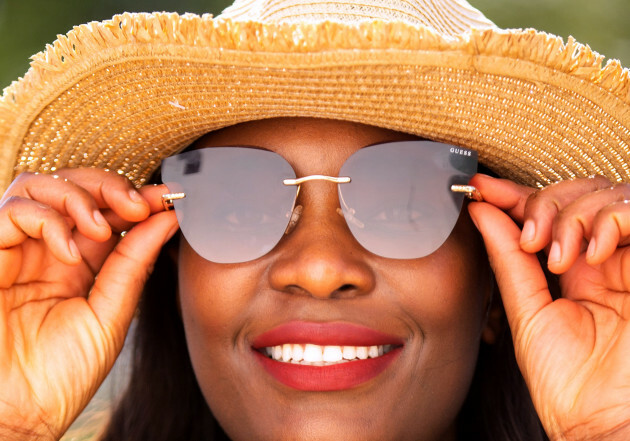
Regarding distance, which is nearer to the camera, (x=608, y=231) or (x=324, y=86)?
(x=608, y=231)

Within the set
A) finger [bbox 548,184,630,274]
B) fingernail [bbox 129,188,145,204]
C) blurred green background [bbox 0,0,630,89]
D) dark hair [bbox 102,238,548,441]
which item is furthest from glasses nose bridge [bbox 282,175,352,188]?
blurred green background [bbox 0,0,630,89]

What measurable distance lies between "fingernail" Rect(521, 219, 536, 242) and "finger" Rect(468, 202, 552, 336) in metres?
0.08

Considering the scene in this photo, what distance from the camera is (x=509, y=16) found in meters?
5.47

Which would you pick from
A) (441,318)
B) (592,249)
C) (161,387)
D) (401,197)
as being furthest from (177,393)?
(592,249)

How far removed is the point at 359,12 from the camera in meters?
1.93

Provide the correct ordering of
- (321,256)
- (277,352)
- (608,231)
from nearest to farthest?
(608,231), (321,256), (277,352)

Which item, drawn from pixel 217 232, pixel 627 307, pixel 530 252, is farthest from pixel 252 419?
pixel 627 307

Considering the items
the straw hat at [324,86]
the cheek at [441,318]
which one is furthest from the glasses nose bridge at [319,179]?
the cheek at [441,318]

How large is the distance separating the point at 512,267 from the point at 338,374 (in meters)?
0.50

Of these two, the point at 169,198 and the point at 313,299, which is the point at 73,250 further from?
the point at 313,299

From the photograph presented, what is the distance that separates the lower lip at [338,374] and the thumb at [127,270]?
0.45m

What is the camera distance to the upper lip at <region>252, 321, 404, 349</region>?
1931 millimetres

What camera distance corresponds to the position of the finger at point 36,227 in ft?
5.98

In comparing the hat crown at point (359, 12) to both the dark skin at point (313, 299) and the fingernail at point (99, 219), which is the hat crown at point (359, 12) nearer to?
the dark skin at point (313, 299)
